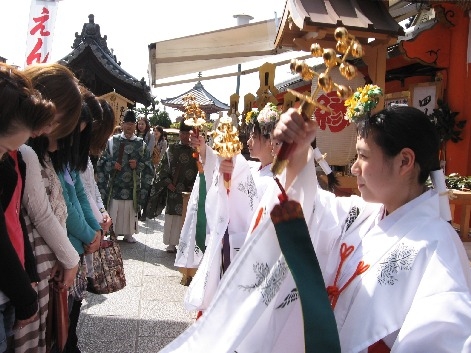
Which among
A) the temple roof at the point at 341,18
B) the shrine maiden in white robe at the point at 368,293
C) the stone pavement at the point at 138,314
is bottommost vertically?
the stone pavement at the point at 138,314

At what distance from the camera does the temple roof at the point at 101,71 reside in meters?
13.0

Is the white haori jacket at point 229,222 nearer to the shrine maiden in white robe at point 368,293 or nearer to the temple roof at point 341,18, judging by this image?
the temple roof at point 341,18

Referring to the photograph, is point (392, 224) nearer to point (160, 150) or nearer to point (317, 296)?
point (317, 296)

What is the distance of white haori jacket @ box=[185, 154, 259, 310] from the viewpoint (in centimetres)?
361

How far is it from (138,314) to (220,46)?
6201 mm

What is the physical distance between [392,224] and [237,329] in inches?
26.6

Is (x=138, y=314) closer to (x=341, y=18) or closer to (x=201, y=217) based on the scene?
(x=201, y=217)

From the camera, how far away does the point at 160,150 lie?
12469mm

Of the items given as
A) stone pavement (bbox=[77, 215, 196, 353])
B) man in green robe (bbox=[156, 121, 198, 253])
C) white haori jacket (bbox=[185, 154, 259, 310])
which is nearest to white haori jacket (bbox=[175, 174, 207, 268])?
stone pavement (bbox=[77, 215, 196, 353])

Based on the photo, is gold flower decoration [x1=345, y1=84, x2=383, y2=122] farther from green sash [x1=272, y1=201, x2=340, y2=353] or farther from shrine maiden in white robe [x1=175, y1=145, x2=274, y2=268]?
shrine maiden in white robe [x1=175, y1=145, x2=274, y2=268]

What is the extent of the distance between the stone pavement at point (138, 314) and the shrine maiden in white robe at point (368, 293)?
2438mm

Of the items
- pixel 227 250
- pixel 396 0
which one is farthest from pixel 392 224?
pixel 396 0

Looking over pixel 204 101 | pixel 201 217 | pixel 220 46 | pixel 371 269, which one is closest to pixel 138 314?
pixel 201 217

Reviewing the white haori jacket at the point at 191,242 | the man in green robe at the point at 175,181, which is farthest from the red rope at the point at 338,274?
the man in green robe at the point at 175,181
